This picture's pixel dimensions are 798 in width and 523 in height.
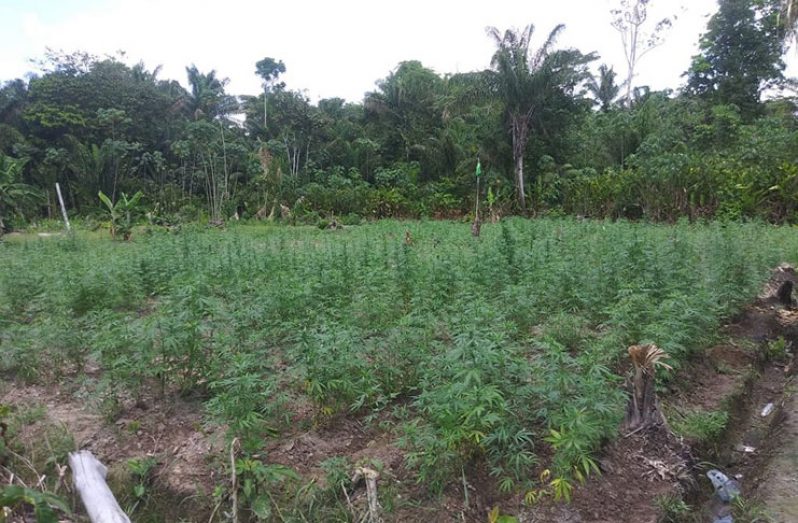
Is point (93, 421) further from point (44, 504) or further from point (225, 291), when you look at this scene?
point (225, 291)

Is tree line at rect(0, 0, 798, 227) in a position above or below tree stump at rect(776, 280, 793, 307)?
above

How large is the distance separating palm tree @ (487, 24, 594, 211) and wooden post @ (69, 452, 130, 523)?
18797 millimetres

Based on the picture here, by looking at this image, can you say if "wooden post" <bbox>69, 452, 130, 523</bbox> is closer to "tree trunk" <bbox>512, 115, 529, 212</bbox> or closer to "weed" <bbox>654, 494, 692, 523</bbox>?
"weed" <bbox>654, 494, 692, 523</bbox>

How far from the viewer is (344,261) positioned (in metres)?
6.64

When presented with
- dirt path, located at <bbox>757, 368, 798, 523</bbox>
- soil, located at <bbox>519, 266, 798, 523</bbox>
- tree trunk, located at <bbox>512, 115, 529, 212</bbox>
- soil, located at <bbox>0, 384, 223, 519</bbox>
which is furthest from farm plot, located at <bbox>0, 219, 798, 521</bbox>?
tree trunk, located at <bbox>512, 115, 529, 212</bbox>

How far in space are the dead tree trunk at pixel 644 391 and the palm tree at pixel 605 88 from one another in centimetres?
2957

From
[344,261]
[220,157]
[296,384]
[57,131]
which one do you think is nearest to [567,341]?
[296,384]

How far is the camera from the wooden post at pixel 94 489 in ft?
8.56

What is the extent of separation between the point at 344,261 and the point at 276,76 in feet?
96.7

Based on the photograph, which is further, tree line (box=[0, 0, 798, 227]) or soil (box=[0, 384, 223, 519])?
tree line (box=[0, 0, 798, 227])

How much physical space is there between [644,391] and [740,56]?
93.0 feet

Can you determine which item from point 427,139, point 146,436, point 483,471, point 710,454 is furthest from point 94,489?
point 427,139

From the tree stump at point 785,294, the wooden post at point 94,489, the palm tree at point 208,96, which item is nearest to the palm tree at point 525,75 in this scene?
the tree stump at point 785,294

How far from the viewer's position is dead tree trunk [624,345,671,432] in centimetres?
320
